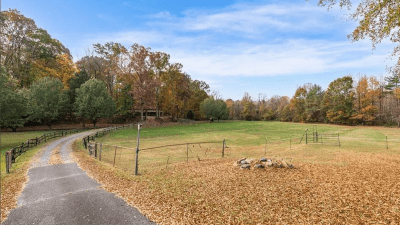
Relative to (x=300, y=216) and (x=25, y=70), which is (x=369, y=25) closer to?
(x=300, y=216)

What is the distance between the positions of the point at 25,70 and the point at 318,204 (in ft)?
204

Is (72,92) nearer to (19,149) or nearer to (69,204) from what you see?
(19,149)

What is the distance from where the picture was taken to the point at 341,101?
68750 mm

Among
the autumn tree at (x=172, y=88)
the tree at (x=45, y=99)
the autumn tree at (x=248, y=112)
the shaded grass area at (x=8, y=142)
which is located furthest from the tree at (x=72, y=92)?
the autumn tree at (x=248, y=112)

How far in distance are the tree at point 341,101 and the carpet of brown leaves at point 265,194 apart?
225ft

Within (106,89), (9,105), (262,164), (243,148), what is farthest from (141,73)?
(262,164)

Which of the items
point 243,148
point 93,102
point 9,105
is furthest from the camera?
point 93,102

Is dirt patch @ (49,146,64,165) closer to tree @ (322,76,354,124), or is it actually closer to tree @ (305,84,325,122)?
tree @ (322,76,354,124)

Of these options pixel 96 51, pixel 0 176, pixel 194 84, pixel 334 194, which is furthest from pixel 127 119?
pixel 334 194

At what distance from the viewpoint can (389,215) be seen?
5.91m

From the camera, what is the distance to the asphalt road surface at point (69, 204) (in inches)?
263

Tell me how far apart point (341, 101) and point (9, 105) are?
86.1 meters

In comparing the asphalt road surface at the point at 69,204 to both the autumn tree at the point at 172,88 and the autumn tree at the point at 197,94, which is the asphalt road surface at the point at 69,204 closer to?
the autumn tree at the point at 172,88

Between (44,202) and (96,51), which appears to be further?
(96,51)
